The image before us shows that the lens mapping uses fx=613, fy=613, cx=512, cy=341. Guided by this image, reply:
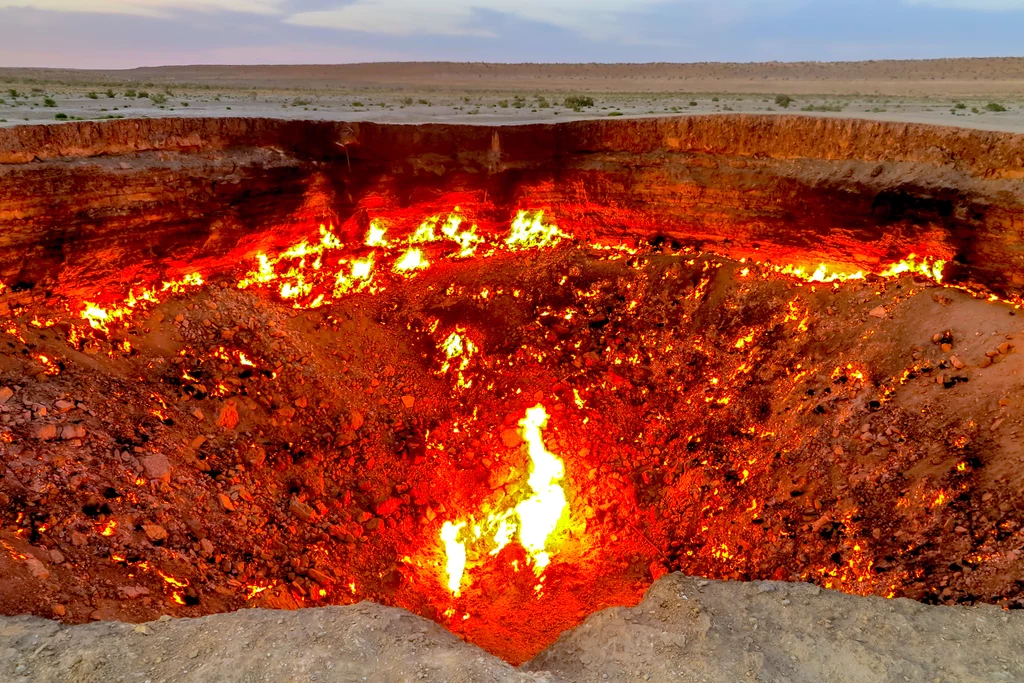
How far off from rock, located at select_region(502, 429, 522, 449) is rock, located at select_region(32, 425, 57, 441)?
8288mm

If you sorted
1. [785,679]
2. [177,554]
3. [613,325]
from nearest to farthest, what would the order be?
[785,679] < [177,554] < [613,325]

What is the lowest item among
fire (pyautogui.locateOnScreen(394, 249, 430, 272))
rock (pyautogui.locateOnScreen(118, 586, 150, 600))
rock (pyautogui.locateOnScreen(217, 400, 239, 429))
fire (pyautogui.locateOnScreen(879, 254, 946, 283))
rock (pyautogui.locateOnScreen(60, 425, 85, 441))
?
rock (pyautogui.locateOnScreen(118, 586, 150, 600))

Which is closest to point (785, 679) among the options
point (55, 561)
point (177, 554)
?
point (177, 554)

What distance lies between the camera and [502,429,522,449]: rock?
13945 millimetres

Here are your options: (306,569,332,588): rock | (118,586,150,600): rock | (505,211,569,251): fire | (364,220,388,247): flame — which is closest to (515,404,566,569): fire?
(306,569,332,588): rock

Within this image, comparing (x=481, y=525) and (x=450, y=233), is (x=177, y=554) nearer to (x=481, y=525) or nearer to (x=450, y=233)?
(x=481, y=525)

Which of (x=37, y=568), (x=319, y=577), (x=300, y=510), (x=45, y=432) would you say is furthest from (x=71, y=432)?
(x=319, y=577)

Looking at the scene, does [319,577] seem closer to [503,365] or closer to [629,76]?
[503,365]

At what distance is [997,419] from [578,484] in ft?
24.2

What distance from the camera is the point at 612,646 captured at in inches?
317

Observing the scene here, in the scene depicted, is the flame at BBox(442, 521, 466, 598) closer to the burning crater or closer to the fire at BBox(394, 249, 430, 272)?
the burning crater

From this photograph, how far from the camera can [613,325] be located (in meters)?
15.0

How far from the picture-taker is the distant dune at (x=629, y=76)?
4969 centimetres

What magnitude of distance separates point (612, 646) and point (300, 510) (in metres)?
5.80
